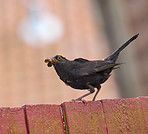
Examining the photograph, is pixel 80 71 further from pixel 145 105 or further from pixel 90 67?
pixel 145 105

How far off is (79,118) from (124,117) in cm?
40

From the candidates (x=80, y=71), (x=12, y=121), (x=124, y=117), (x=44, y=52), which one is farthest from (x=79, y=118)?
(x=44, y=52)

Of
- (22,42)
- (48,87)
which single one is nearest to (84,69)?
(48,87)

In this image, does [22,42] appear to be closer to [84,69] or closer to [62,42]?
[62,42]

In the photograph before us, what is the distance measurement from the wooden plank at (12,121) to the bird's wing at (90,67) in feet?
4.03

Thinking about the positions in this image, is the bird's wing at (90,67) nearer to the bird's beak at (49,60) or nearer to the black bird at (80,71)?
the black bird at (80,71)

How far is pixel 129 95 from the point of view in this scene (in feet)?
19.8

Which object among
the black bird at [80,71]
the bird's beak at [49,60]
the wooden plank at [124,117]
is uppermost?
the bird's beak at [49,60]

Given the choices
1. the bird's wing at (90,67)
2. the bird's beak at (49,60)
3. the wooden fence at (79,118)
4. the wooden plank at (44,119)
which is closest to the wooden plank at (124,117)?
the wooden fence at (79,118)

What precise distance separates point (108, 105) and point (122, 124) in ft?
0.62

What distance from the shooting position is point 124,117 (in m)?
3.04

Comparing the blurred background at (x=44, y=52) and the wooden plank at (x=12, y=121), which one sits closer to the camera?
the wooden plank at (x=12, y=121)

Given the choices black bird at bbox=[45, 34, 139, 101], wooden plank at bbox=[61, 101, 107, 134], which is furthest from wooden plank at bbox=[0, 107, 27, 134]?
black bird at bbox=[45, 34, 139, 101]

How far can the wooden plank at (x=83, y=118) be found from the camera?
9.39 ft
